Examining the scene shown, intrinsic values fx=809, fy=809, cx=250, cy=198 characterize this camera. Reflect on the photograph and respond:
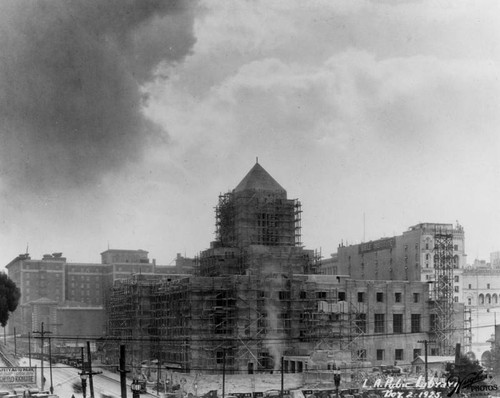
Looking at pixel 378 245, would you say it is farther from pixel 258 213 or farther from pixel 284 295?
pixel 284 295

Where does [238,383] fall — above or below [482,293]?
below

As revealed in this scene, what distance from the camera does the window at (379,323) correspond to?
341 feet

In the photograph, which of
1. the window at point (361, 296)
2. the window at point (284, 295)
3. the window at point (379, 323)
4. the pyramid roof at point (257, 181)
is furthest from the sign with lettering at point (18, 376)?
the window at point (379, 323)

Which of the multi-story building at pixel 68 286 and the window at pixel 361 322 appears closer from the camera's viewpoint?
the window at pixel 361 322

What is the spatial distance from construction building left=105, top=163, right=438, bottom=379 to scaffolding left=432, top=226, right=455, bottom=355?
1777mm

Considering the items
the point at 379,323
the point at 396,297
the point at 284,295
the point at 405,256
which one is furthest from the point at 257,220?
the point at 405,256

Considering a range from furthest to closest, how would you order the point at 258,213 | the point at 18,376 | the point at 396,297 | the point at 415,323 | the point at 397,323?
1. the point at 415,323
2. the point at 396,297
3. the point at 397,323
4. the point at 258,213
5. the point at 18,376

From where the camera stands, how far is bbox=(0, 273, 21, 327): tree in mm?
97750

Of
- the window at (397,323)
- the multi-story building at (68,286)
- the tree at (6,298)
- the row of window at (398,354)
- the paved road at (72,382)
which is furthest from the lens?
the multi-story building at (68,286)

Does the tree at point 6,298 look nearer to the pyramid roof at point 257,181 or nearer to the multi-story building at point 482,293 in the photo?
the pyramid roof at point 257,181

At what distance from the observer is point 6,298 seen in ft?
326

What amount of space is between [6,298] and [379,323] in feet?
154

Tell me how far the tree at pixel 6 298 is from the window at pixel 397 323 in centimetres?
4864

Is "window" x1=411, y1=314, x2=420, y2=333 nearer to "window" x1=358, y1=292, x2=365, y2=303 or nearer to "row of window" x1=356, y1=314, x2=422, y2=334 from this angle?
"row of window" x1=356, y1=314, x2=422, y2=334
